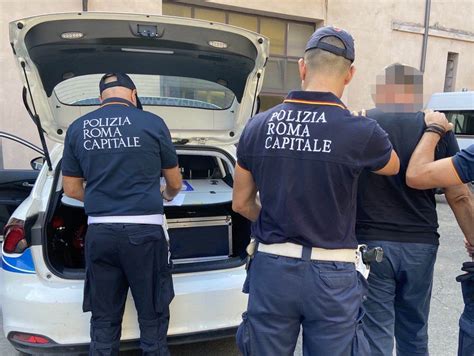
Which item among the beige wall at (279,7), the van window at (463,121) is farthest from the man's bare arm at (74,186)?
the van window at (463,121)

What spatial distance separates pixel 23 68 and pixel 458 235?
21.1 feet

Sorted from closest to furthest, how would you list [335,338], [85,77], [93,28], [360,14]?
[335,338], [93,28], [85,77], [360,14]

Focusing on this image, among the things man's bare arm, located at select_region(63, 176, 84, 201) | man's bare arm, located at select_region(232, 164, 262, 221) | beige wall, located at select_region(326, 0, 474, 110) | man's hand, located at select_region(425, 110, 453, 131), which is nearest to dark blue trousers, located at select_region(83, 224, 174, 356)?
man's bare arm, located at select_region(63, 176, 84, 201)

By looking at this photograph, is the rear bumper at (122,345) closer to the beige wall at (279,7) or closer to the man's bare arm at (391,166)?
the man's bare arm at (391,166)

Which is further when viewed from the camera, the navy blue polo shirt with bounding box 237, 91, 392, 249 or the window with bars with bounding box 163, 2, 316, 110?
the window with bars with bounding box 163, 2, 316, 110

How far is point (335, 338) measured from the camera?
5.44ft

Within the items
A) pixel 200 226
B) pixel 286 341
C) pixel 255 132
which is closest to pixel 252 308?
pixel 286 341

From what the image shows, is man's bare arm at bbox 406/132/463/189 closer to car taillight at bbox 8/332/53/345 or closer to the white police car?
the white police car

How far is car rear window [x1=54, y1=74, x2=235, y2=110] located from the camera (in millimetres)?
3166

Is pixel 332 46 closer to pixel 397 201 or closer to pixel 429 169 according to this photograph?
pixel 429 169

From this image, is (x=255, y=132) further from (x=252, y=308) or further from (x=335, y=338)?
(x=335, y=338)

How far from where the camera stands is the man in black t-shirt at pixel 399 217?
2.03 metres

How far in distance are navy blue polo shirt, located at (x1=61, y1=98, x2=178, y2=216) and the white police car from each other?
0.49 metres

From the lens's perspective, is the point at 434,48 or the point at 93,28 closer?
the point at 93,28
